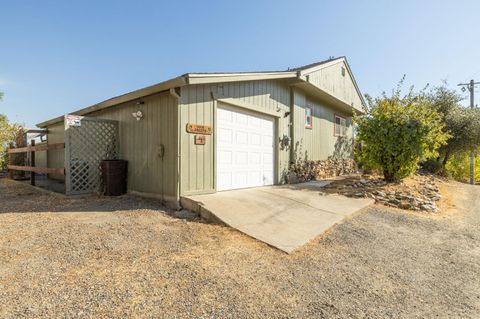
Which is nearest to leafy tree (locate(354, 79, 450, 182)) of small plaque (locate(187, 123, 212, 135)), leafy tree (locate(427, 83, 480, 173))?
small plaque (locate(187, 123, 212, 135))

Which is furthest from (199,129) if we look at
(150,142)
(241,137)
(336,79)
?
(336,79)

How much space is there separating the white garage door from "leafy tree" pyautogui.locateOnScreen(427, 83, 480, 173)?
32.9 ft

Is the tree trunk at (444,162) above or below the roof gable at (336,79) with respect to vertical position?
below

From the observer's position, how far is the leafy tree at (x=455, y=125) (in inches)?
474

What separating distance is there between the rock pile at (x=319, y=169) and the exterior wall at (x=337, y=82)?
291 centimetres

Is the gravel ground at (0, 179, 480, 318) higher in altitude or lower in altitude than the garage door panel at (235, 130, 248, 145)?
lower

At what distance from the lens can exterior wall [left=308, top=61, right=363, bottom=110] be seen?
9.00 m

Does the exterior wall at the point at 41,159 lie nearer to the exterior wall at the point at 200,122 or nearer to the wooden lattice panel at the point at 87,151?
the wooden lattice panel at the point at 87,151

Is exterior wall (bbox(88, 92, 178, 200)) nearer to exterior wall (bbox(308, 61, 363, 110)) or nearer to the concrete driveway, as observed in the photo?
the concrete driveway

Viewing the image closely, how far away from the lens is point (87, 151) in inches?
260

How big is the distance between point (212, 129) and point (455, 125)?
13684 mm

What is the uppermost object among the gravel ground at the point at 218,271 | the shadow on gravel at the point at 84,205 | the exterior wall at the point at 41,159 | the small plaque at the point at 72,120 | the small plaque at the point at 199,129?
the small plaque at the point at 72,120

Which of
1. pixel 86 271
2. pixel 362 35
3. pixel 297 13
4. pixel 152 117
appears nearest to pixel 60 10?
pixel 152 117

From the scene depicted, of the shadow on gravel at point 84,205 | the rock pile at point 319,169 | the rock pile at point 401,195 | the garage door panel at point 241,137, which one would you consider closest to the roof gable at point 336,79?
the rock pile at point 319,169
